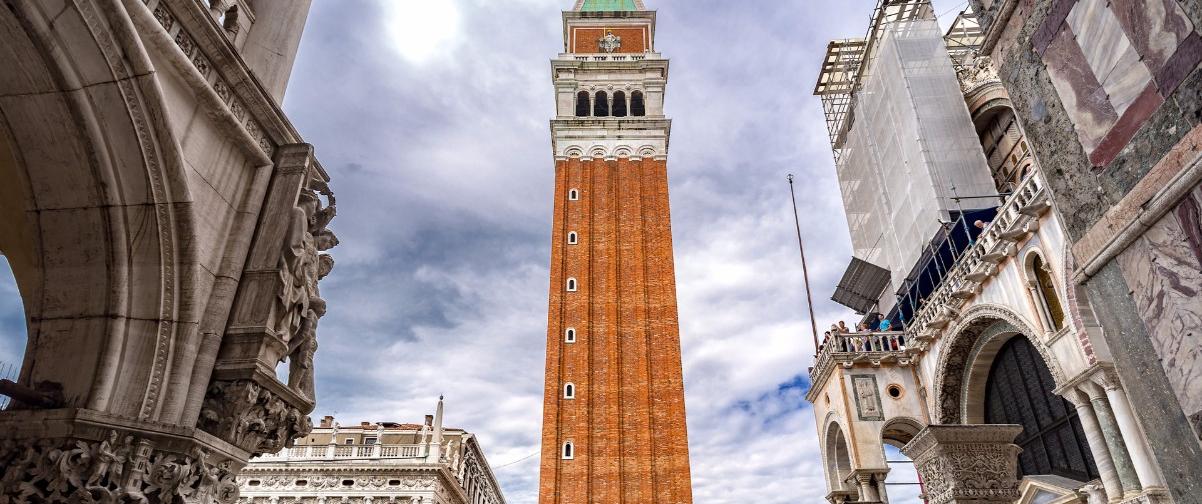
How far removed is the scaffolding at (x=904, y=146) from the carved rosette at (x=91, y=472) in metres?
16.9

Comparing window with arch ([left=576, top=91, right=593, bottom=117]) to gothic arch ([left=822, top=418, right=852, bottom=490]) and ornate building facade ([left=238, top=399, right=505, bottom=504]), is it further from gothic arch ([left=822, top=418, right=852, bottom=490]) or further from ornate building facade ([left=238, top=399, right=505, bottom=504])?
gothic arch ([left=822, top=418, right=852, bottom=490])

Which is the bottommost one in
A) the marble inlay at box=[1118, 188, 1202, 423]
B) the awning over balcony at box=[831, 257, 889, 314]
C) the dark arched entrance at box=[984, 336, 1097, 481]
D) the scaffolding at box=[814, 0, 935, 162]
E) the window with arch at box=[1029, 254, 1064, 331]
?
the marble inlay at box=[1118, 188, 1202, 423]

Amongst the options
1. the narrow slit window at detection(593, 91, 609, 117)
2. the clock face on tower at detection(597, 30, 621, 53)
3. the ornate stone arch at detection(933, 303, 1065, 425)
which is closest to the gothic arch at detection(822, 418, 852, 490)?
the ornate stone arch at detection(933, 303, 1065, 425)

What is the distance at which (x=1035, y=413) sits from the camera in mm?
11758

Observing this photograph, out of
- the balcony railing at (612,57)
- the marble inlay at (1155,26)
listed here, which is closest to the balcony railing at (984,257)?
the marble inlay at (1155,26)

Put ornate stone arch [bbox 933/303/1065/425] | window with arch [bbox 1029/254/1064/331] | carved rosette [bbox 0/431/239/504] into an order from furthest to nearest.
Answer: ornate stone arch [bbox 933/303/1065/425]
window with arch [bbox 1029/254/1064/331]
carved rosette [bbox 0/431/239/504]

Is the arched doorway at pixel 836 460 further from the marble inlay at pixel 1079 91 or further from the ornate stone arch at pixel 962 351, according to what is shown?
the marble inlay at pixel 1079 91

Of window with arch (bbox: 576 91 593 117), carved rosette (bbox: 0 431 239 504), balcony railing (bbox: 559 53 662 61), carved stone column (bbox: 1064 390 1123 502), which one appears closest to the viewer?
carved rosette (bbox: 0 431 239 504)

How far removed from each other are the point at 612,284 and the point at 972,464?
25054 millimetres

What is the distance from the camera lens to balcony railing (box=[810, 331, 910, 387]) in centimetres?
1408

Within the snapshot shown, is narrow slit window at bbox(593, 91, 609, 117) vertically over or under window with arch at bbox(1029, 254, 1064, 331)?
over

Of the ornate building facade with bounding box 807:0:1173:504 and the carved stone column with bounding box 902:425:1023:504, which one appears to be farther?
the ornate building facade with bounding box 807:0:1173:504

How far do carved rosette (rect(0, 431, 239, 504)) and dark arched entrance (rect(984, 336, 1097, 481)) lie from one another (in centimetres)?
1154

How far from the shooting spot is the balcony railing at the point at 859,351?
46.2 ft
